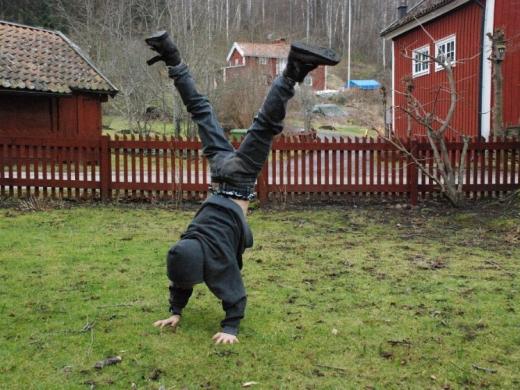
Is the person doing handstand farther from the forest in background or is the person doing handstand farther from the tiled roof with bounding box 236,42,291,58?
the tiled roof with bounding box 236,42,291,58

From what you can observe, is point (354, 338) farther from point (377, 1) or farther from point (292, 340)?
point (377, 1)

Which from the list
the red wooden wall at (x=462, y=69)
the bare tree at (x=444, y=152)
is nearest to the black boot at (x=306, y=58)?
the bare tree at (x=444, y=152)

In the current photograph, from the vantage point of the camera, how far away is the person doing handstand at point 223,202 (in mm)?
3541

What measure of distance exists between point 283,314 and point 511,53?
545 inches

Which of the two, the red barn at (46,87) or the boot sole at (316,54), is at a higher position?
the red barn at (46,87)

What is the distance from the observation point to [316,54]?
3354 millimetres

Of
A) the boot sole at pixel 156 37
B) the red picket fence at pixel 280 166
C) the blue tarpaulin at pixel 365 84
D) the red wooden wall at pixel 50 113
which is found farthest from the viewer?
the blue tarpaulin at pixel 365 84

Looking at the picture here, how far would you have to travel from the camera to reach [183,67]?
13.0ft

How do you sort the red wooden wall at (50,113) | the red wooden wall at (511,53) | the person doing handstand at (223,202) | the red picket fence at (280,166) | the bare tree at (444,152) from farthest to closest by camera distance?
the red wooden wall at (50,113), the red wooden wall at (511,53), the red picket fence at (280,166), the bare tree at (444,152), the person doing handstand at (223,202)

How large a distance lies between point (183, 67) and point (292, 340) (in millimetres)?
2062

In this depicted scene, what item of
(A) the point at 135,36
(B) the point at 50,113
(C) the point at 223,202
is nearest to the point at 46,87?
(B) the point at 50,113

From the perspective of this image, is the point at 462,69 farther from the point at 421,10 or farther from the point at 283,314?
the point at 283,314

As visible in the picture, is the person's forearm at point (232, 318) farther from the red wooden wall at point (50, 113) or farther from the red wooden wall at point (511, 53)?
the red wooden wall at point (511, 53)

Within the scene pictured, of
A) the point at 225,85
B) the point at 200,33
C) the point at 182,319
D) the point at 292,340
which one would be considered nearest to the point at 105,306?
the point at 182,319
